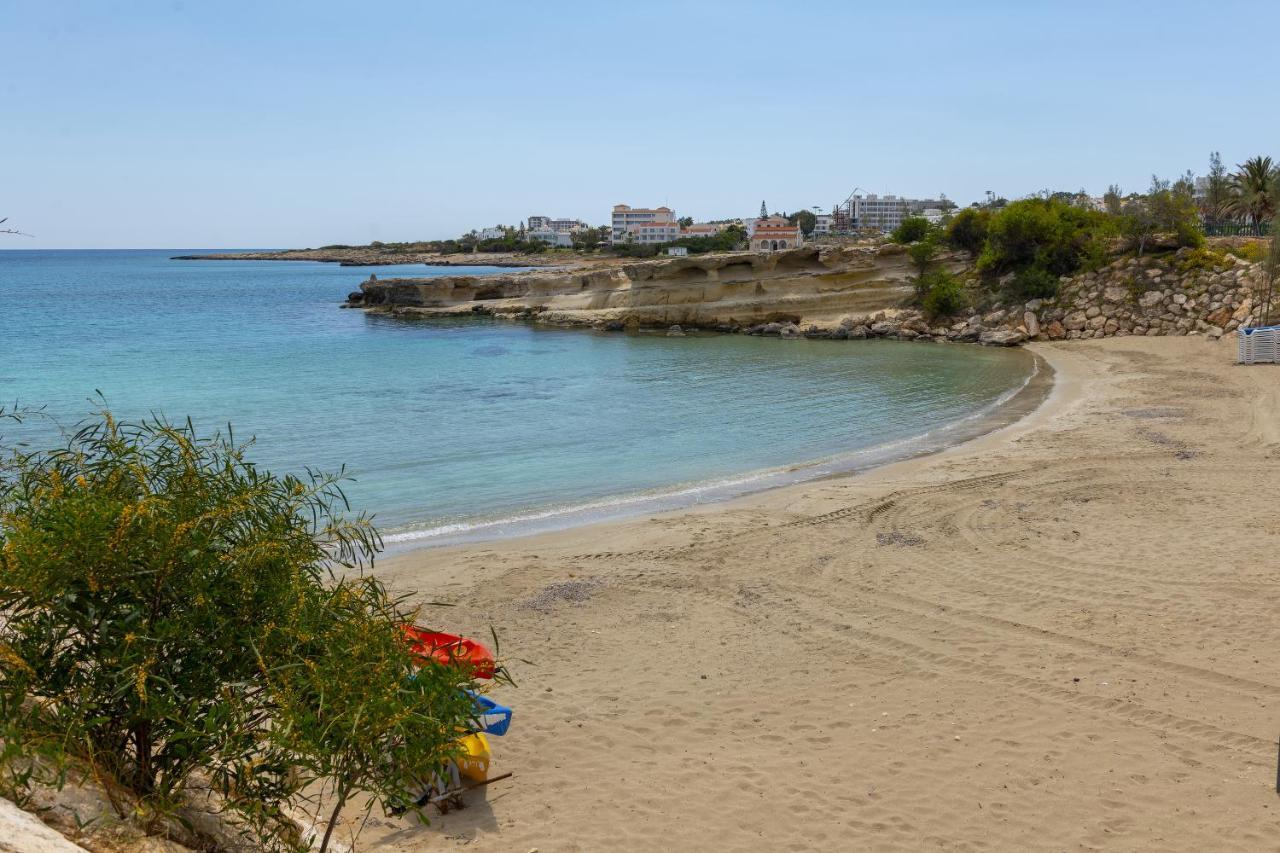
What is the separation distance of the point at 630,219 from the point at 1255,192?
14807 cm

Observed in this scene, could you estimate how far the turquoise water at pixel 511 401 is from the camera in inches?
717

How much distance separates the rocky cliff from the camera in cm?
4956

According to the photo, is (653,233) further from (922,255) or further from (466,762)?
(466,762)

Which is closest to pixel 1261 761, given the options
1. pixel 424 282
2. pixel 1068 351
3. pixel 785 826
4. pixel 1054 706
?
pixel 1054 706

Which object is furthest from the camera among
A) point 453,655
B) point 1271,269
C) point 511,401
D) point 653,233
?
point 653,233

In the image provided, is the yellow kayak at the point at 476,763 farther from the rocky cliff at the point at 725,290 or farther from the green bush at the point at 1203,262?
the rocky cliff at the point at 725,290

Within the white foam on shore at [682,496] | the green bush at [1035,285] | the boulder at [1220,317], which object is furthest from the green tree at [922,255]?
the white foam on shore at [682,496]

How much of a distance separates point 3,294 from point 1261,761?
351 feet

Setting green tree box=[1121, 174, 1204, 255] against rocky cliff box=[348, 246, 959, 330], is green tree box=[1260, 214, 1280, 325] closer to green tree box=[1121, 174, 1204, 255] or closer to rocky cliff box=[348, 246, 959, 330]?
green tree box=[1121, 174, 1204, 255]

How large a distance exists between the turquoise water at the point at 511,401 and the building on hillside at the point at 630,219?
126 meters

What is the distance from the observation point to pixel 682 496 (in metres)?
17.2

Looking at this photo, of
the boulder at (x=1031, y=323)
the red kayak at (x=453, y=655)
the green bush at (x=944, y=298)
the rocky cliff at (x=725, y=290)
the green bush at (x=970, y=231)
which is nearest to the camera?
the red kayak at (x=453, y=655)

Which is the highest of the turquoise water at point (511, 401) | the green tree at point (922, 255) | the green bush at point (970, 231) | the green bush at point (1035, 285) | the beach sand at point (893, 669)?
the green bush at point (970, 231)

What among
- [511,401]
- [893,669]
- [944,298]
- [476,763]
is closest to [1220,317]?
[944,298]
